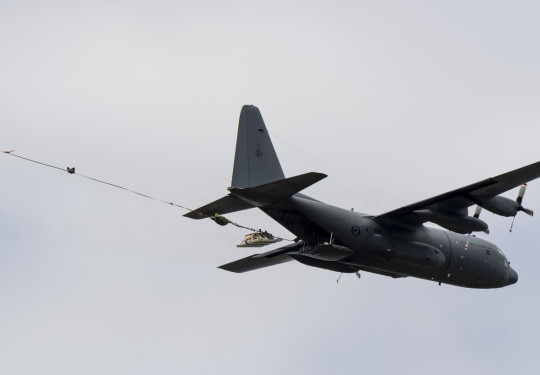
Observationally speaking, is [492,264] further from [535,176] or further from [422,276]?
[535,176]

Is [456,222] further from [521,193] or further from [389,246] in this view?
[521,193]

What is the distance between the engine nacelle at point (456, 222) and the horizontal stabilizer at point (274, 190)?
243 inches

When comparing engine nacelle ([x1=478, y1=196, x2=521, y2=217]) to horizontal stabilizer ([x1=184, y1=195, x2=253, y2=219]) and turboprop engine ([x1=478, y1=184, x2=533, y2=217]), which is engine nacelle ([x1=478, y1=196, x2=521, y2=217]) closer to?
turboprop engine ([x1=478, y1=184, x2=533, y2=217])

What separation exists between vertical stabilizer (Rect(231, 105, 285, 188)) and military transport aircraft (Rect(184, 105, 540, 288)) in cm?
4

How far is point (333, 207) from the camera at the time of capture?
37.2 meters

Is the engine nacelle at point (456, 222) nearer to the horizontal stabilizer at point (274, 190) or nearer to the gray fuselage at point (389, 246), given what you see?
the gray fuselage at point (389, 246)

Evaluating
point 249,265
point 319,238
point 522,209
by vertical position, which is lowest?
point 249,265

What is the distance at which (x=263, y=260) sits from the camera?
1622 inches

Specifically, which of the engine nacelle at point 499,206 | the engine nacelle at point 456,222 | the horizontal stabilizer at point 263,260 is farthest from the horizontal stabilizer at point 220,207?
the engine nacelle at point 499,206

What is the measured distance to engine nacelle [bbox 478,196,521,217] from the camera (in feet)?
118

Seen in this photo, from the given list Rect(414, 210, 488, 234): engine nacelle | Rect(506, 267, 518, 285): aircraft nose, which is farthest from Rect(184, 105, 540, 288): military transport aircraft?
Rect(506, 267, 518, 285): aircraft nose

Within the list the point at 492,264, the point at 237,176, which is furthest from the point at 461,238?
the point at 237,176

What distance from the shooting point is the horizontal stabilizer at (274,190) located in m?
32.3

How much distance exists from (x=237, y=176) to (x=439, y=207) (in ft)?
25.7
